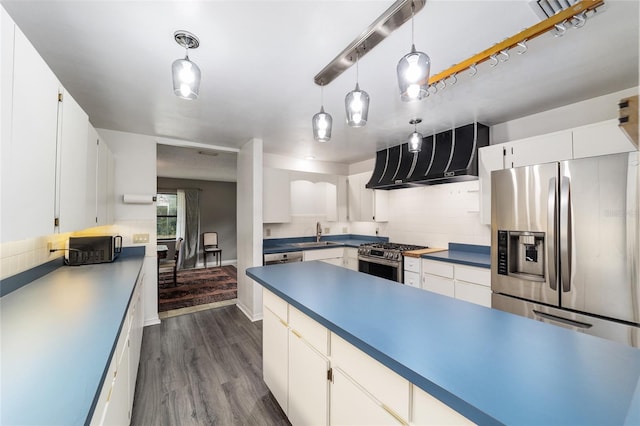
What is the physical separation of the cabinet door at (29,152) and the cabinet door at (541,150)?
3394mm

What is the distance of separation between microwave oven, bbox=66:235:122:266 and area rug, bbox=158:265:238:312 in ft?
5.44

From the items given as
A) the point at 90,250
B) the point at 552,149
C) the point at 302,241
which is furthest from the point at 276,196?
the point at 552,149

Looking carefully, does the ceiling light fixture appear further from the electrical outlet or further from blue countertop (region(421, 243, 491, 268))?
blue countertop (region(421, 243, 491, 268))

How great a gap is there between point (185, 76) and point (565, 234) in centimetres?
271

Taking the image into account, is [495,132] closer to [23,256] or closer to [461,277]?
[461,277]

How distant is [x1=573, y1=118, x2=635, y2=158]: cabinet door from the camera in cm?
194

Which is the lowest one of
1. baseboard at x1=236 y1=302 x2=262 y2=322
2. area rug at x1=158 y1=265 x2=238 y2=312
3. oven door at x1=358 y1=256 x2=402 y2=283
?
area rug at x1=158 y1=265 x2=238 y2=312

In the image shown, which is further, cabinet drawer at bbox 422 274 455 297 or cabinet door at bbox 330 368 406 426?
cabinet drawer at bbox 422 274 455 297

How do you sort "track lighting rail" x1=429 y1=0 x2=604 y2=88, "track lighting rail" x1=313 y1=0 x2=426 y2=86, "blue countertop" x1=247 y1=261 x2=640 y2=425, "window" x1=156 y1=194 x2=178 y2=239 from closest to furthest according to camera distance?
1. "blue countertop" x1=247 y1=261 x2=640 y2=425
2. "track lighting rail" x1=429 y1=0 x2=604 y2=88
3. "track lighting rail" x1=313 y1=0 x2=426 y2=86
4. "window" x1=156 y1=194 x2=178 y2=239

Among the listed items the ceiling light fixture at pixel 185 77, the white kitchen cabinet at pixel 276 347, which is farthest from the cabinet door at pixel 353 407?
the ceiling light fixture at pixel 185 77

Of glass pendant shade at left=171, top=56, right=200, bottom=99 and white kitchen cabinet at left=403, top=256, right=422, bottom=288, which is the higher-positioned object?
glass pendant shade at left=171, top=56, right=200, bottom=99

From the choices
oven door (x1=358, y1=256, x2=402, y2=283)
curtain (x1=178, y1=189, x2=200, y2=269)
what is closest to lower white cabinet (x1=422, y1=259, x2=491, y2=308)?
oven door (x1=358, y1=256, x2=402, y2=283)

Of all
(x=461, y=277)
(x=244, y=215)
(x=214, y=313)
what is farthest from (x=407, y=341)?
(x=214, y=313)

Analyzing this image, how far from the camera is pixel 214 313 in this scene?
3787 millimetres
